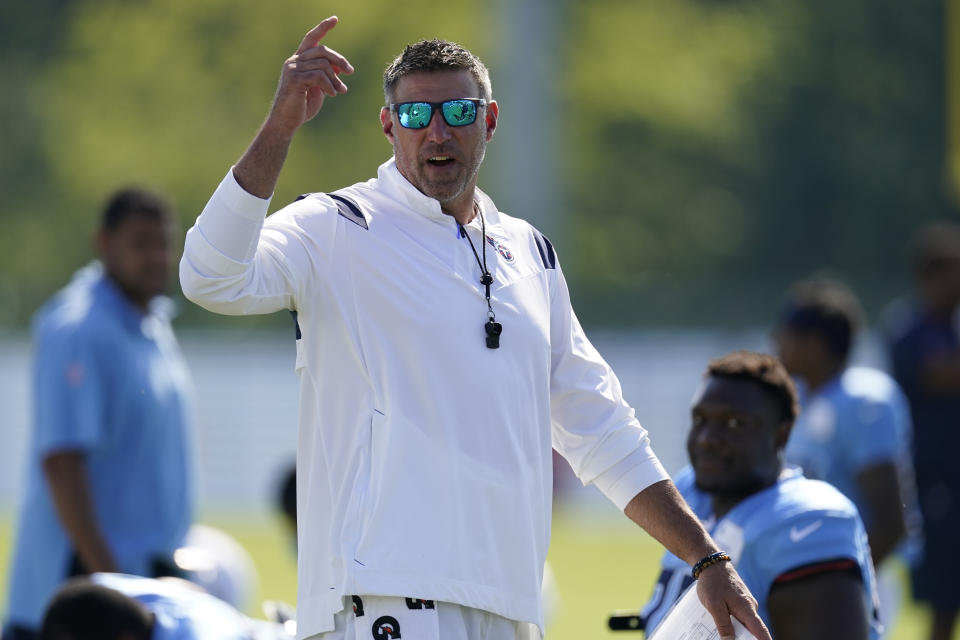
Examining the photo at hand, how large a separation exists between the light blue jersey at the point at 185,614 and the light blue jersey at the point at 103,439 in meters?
1.00

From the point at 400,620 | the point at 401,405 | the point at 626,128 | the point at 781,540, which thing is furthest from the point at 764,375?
the point at 626,128

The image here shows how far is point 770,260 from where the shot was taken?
110ft

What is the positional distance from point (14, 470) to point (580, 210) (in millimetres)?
17073

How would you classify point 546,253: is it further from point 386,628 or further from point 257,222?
point 386,628

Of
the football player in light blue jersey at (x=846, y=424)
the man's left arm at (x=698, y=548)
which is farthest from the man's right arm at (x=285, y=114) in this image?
the football player in light blue jersey at (x=846, y=424)

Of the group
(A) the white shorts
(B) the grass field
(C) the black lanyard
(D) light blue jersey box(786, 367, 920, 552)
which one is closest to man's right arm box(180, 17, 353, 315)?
(C) the black lanyard

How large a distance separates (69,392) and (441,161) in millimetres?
2872

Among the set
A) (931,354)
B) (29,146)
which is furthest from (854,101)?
(931,354)

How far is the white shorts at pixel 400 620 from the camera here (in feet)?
12.3

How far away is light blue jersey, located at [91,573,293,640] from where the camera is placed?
16.9 feet

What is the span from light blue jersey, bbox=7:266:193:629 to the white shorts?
109 inches

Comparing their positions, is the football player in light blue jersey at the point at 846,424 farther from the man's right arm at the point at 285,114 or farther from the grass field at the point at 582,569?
the man's right arm at the point at 285,114

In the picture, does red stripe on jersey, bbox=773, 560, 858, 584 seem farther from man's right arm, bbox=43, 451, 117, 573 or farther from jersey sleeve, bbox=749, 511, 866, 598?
man's right arm, bbox=43, 451, 117, 573

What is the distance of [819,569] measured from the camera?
14.6ft
